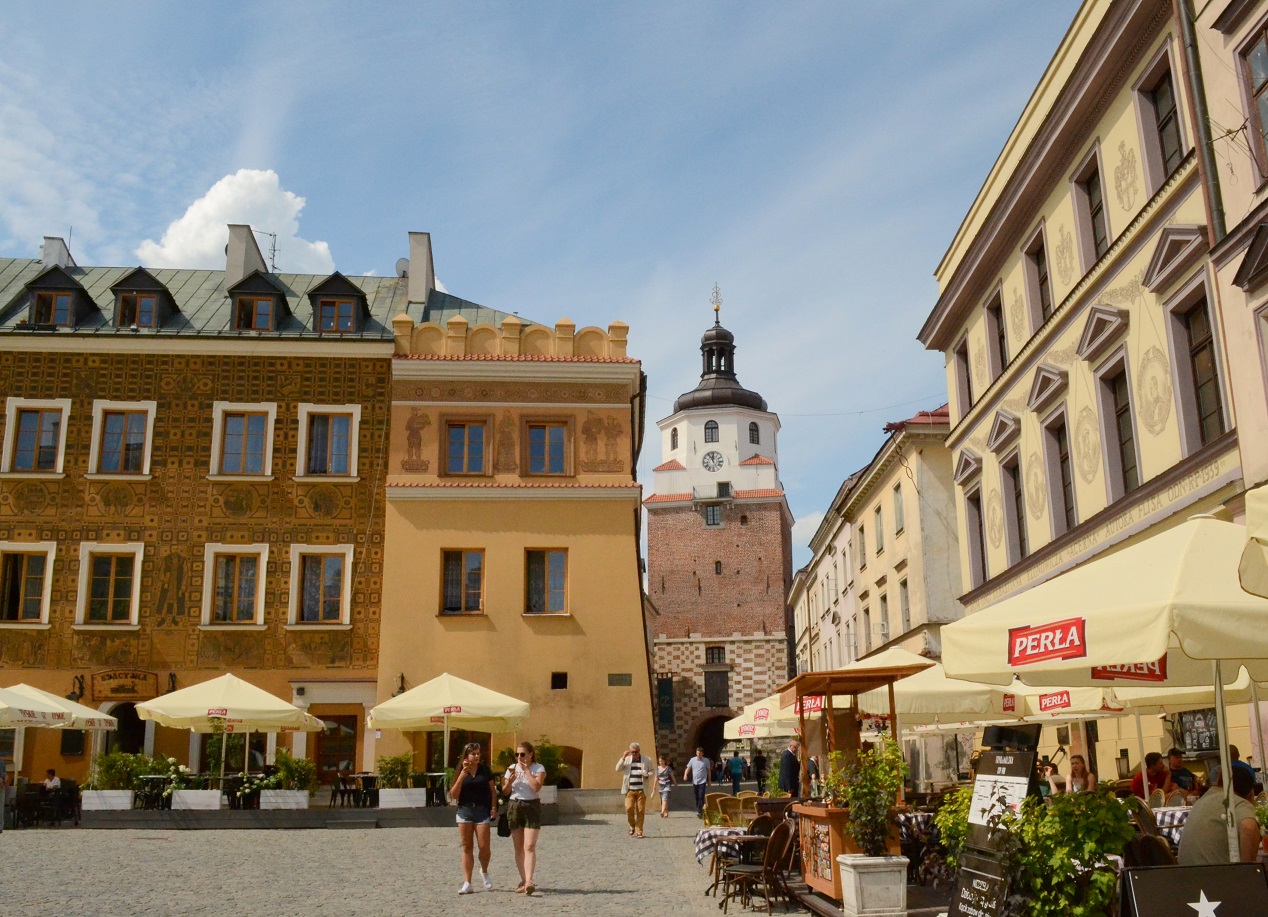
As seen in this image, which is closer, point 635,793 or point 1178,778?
point 1178,778

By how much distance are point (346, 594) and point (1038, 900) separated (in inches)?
849

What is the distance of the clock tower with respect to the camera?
2376 inches

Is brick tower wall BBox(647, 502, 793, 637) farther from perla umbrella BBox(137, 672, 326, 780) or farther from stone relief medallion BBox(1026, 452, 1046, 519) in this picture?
stone relief medallion BBox(1026, 452, 1046, 519)

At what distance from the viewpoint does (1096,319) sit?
650 inches

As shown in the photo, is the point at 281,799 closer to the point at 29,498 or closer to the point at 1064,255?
the point at 29,498

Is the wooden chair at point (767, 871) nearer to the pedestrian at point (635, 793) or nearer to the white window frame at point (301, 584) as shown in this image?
the pedestrian at point (635, 793)

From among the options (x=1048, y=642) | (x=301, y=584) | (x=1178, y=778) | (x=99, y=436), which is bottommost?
(x=1178, y=778)

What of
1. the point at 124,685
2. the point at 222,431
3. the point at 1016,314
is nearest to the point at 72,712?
the point at 124,685

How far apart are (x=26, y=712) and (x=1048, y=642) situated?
1794 centimetres

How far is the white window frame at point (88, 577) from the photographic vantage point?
25625 mm

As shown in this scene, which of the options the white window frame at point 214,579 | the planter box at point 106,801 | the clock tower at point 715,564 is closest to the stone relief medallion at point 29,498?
the white window frame at point 214,579

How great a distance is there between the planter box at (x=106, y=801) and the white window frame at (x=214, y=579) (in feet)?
16.8

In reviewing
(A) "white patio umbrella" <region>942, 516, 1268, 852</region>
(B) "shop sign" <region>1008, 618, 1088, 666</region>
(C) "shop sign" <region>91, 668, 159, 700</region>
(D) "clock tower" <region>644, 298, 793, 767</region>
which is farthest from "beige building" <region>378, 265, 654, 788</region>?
(D) "clock tower" <region>644, 298, 793, 767</region>

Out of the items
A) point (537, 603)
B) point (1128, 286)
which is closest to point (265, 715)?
point (537, 603)
